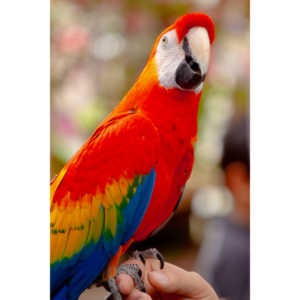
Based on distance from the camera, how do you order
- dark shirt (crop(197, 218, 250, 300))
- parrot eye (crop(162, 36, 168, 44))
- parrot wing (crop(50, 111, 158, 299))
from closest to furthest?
parrot wing (crop(50, 111, 158, 299)), parrot eye (crop(162, 36, 168, 44)), dark shirt (crop(197, 218, 250, 300))

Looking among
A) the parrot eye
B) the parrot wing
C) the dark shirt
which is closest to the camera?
the parrot wing

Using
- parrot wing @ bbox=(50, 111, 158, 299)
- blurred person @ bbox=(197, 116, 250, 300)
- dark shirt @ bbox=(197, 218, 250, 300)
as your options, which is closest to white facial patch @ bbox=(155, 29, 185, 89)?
parrot wing @ bbox=(50, 111, 158, 299)

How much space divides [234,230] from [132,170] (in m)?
0.47

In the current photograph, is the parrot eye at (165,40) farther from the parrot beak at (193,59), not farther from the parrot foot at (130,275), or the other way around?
the parrot foot at (130,275)

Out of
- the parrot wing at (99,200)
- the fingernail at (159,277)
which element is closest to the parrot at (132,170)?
the parrot wing at (99,200)

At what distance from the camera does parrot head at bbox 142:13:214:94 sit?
1.43 m

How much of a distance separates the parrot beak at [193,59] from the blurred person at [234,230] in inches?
9.7

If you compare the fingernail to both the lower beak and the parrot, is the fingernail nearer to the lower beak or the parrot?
the parrot

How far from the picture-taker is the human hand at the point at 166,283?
1452 millimetres

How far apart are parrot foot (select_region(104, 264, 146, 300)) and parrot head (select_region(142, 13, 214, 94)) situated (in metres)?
0.54

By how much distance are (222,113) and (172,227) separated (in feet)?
1.32

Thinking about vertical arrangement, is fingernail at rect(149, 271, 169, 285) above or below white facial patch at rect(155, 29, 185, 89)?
below

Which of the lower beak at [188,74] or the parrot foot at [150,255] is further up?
the lower beak at [188,74]

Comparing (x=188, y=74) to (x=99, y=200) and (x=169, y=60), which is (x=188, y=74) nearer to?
(x=169, y=60)
